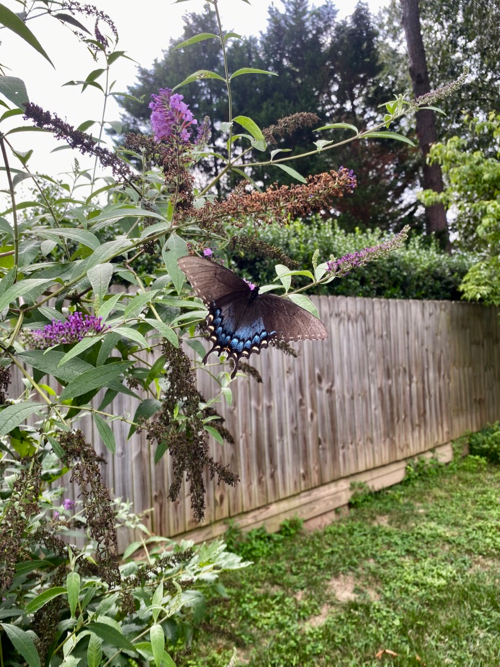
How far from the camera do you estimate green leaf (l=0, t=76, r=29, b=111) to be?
2.27 feet

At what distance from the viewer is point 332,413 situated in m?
4.39

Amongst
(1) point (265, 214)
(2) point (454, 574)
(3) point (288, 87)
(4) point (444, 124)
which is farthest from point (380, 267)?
(3) point (288, 87)

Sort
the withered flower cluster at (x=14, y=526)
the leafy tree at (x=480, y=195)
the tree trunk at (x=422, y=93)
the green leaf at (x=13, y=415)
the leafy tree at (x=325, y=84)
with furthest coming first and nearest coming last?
the leafy tree at (x=325, y=84) → the tree trunk at (x=422, y=93) → the leafy tree at (x=480, y=195) → the green leaf at (x=13, y=415) → the withered flower cluster at (x=14, y=526)

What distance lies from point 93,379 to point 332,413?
3.85 m

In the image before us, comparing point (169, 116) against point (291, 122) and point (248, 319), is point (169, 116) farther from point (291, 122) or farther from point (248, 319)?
point (248, 319)

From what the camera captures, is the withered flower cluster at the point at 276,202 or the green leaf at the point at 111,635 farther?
the green leaf at the point at 111,635

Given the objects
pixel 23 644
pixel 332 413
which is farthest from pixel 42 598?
pixel 332 413

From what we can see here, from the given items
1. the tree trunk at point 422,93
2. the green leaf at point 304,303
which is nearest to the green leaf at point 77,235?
the green leaf at point 304,303

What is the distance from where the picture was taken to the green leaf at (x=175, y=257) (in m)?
0.74

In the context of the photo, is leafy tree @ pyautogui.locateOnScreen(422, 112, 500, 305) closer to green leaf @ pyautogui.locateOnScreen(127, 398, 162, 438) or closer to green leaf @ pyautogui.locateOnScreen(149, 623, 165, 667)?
green leaf @ pyautogui.locateOnScreen(127, 398, 162, 438)

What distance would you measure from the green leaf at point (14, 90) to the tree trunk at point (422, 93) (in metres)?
9.16

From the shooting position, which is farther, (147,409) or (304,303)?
(147,409)

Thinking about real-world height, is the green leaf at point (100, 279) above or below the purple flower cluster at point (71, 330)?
above

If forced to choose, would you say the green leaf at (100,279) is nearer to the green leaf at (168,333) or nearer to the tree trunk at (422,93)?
the green leaf at (168,333)
